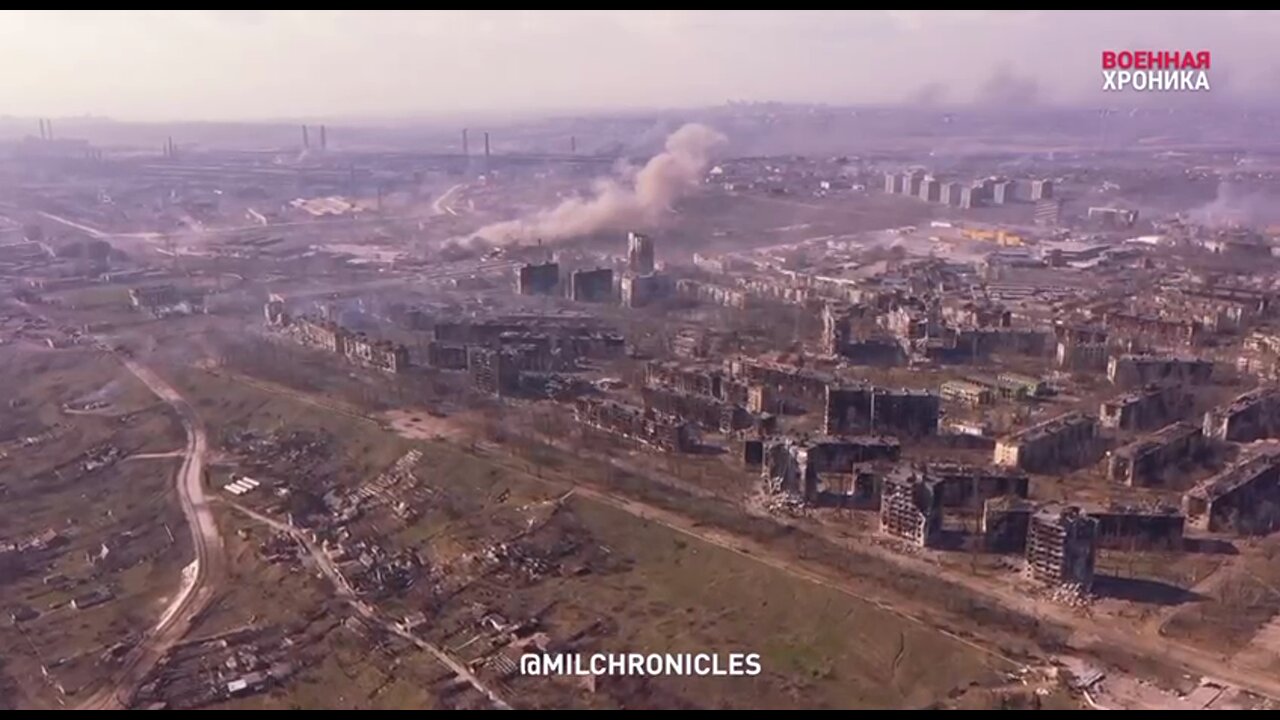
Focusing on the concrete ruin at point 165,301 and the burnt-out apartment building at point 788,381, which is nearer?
the burnt-out apartment building at point 788,381

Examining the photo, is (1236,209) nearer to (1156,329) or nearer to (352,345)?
(1156,329)

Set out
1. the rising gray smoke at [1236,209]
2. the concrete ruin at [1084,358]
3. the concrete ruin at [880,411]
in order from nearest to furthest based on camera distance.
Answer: the concrete ruin at [880,411]
the concrete ruin at [1084,358]
the rising gray smoke at [1236,209]

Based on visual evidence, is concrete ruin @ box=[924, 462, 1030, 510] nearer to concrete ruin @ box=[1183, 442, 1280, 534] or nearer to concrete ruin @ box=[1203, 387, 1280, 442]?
concrete ruin @ box=[1183, 442, 1280, 534]

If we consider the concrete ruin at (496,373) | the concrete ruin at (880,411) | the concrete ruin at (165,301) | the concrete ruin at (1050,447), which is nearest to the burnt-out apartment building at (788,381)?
the concrete ruin at (880,411)

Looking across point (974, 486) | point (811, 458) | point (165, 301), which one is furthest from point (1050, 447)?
point (165, 301)

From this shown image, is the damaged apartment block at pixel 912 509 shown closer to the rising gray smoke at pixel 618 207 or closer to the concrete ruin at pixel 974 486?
the concrete ruin at pixel 974 486

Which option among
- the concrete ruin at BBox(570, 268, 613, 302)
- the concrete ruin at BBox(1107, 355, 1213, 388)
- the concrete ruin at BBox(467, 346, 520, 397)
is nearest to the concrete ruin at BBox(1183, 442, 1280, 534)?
the concrete ruin at BBox(1107, 355, 1213, 388)
